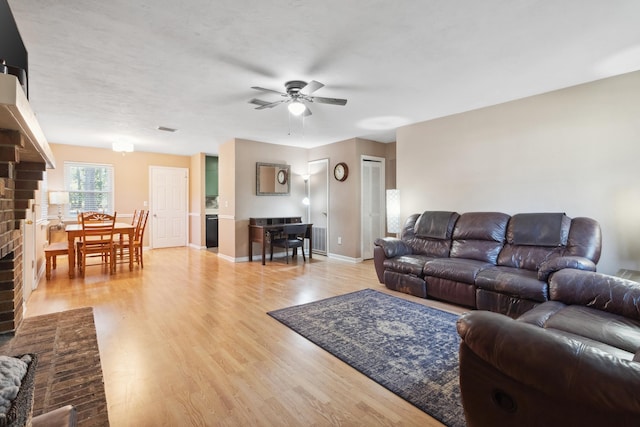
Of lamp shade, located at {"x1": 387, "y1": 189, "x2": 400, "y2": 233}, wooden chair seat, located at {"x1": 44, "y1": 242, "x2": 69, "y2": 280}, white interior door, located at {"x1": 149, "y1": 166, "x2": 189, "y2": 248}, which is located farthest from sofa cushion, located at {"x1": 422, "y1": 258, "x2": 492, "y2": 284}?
white interior door, located at {"x1": 149, "y1": 166, "x2": 189, "y2": 248}

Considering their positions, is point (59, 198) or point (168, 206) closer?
point (59, 198)

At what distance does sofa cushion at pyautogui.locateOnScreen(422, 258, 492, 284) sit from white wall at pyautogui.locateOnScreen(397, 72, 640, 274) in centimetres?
105

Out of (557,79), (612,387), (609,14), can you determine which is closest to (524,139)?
(557,79)

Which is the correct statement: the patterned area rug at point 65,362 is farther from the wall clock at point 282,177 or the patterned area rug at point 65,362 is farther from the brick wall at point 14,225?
the wall clock at point 282,177

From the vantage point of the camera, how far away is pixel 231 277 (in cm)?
468

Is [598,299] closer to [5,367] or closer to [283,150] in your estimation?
[5,367]

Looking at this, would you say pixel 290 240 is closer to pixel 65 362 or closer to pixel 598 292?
pixel 65 362

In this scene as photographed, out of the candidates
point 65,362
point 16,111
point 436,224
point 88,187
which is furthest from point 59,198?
point 436,224

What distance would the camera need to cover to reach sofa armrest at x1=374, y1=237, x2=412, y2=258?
161 inches

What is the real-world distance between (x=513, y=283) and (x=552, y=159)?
174 cm

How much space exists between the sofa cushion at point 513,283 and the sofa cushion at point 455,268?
79 millimetres

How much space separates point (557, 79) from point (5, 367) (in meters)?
4.56

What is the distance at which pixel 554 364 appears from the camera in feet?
3.10

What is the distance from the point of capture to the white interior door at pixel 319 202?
6.60m
